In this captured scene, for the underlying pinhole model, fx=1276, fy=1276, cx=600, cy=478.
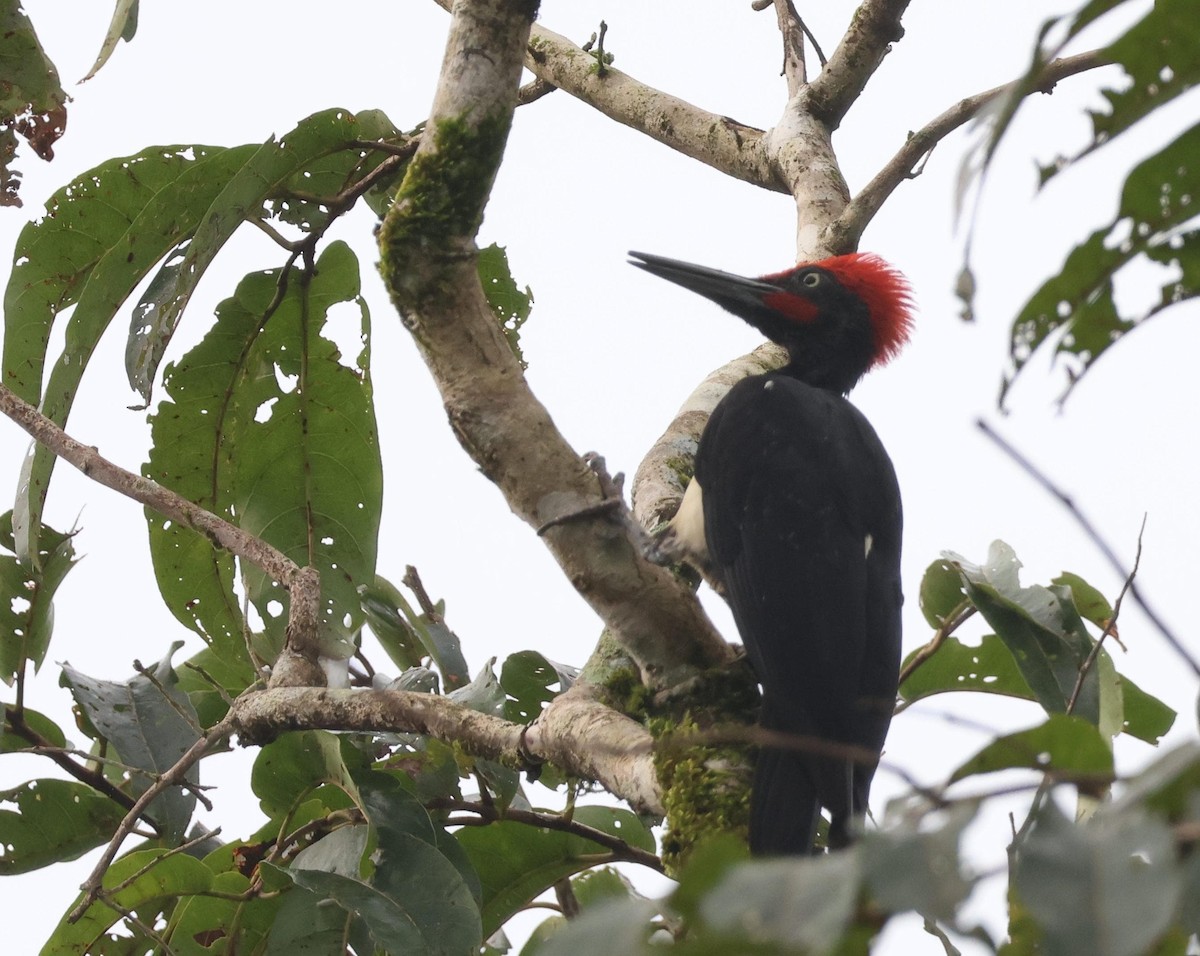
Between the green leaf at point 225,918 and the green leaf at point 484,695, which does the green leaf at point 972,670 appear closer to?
the green leaf at point 484,695

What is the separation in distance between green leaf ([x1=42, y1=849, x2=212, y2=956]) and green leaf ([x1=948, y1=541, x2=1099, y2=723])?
1.38 metres

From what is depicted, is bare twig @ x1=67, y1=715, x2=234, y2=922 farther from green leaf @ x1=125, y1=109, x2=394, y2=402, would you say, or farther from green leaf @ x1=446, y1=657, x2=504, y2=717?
green leaf @ x1=125, y1=109, x2=394, y2=402

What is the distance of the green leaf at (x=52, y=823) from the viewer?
2.27 m

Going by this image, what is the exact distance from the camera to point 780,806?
2000 mm

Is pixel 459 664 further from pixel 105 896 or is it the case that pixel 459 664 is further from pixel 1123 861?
pixel 1123 861

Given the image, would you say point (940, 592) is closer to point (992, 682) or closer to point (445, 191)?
point (992, 682)

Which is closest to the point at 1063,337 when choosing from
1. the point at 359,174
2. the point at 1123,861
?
the point at 1123,861

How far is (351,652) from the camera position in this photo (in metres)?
2.62

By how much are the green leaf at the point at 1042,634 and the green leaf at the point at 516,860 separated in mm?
820

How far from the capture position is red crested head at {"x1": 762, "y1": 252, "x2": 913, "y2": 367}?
365cm

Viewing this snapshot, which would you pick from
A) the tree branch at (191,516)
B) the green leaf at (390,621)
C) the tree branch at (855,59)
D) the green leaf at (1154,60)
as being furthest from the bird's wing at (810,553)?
the green leaf at (1154,60)

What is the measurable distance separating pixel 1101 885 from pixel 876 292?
337 cm

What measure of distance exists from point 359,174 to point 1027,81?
85.3 inches

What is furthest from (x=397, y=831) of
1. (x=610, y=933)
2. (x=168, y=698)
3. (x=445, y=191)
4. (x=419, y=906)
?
(x=610, y=933)
